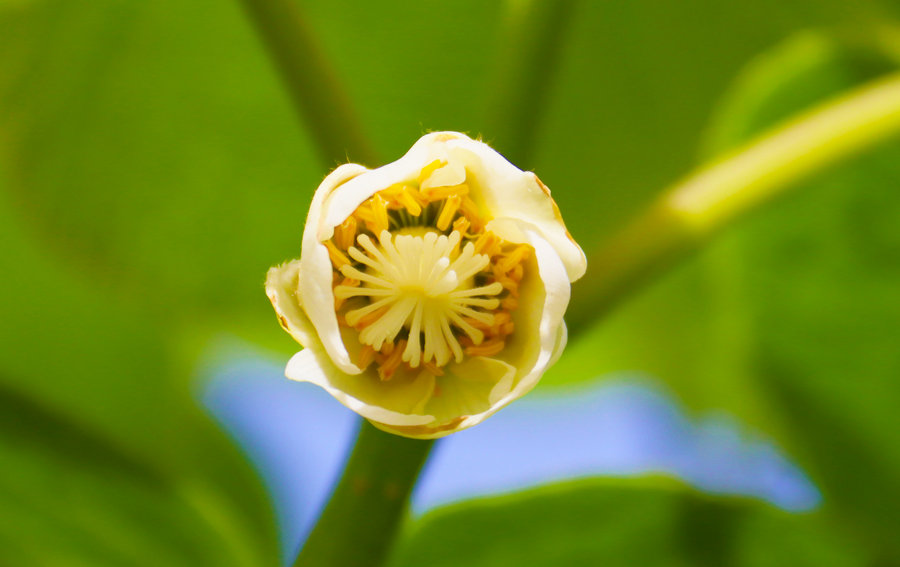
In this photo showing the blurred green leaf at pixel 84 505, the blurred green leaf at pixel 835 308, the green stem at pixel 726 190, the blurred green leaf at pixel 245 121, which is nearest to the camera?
the green stem at pixel 726 190

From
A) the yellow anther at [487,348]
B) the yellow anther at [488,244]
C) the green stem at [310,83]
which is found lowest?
the yellow anther at [487,348]

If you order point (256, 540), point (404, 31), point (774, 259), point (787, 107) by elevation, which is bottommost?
point (256, 540)

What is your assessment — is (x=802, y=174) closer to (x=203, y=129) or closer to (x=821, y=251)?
(x=821, y=251)

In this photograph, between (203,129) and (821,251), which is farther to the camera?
(203,129)

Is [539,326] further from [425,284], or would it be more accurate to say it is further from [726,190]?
[726,190]

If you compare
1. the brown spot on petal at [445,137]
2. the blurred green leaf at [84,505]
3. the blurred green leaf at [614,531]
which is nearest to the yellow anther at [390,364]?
the brown spot on petal at [445,137]

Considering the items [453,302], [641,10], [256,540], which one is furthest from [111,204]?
[453,302]

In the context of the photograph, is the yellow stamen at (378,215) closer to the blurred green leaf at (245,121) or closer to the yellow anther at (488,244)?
the yellow anther at (488,244)

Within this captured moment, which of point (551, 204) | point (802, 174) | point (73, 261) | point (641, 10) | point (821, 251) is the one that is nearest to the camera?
point (551, 204)

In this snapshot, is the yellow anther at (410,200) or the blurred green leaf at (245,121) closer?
the yellow anther at (410,200)
